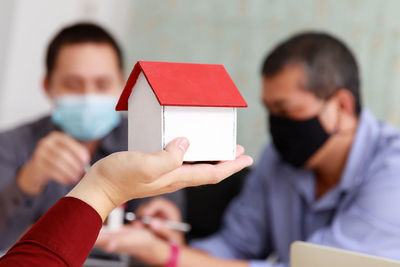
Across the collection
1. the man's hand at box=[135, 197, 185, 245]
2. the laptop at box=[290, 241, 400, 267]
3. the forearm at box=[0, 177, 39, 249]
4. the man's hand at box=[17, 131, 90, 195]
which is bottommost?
the man's hand at box=[135, 197, 185, 245]

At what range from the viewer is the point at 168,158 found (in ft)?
1.34

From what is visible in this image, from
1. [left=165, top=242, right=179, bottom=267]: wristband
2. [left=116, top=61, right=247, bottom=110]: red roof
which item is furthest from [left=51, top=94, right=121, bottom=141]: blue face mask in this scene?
[left=116, top=61, right=247, bottom=110]: red roof

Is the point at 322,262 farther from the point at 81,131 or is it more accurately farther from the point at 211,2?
the point at 211,2

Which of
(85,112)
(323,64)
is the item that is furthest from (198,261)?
(323,64)

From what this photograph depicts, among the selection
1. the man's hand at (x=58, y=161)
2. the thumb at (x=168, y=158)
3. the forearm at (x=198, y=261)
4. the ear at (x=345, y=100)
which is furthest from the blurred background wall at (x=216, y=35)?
the thumb at (x=168, y=158)

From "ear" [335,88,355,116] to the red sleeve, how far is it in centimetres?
89

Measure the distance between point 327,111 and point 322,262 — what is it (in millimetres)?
688

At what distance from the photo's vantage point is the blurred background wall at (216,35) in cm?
196

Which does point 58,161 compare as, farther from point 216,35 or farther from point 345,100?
point 216,35

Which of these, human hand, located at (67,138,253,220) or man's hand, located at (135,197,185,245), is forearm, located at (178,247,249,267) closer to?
man's hand, located at (135,197,185,245)

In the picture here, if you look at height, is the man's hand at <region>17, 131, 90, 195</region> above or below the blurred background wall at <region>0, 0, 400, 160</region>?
below

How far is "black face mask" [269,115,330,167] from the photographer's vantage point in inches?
43.9

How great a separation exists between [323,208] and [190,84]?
2.87ft

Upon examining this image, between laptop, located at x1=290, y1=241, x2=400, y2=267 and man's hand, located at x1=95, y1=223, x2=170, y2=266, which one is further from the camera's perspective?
man's hand, located at x1=95, y1=223, x2=170, y2=266
